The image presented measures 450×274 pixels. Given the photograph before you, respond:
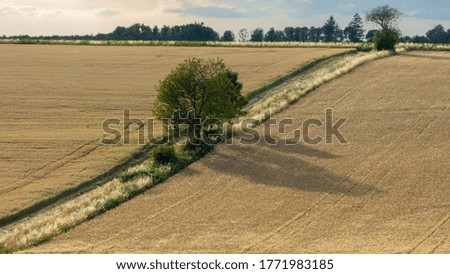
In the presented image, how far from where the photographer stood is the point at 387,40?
286ft

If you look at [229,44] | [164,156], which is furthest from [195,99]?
[229,44]

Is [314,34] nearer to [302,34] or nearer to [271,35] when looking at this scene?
[302,34]

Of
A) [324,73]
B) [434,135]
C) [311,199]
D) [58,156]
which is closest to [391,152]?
[434,135]

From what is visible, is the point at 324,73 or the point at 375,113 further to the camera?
the point at 324,73

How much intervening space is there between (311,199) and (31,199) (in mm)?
15223

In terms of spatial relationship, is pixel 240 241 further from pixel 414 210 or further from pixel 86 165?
pixel 86 165

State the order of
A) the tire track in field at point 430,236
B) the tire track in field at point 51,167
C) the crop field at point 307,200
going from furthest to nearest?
the tire track in field at point 51,167 → the crop field at point 307,200 → the tire track in field at point 430,236

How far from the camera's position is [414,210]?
32.1 m

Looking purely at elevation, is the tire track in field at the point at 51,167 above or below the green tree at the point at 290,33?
below

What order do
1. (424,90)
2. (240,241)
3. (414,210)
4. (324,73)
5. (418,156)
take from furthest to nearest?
1. (324,73)
2. (424,90)
3. (418,156)
4. (414,210)
5. (240,241)

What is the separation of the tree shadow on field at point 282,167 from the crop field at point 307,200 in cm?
6

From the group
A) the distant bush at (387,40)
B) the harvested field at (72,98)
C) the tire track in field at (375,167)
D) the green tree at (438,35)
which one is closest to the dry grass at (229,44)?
the distant bush at (387,40)

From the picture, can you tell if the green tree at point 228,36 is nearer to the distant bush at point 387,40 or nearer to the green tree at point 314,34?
the green tree at point 314,34

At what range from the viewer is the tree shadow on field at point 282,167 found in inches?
1447
